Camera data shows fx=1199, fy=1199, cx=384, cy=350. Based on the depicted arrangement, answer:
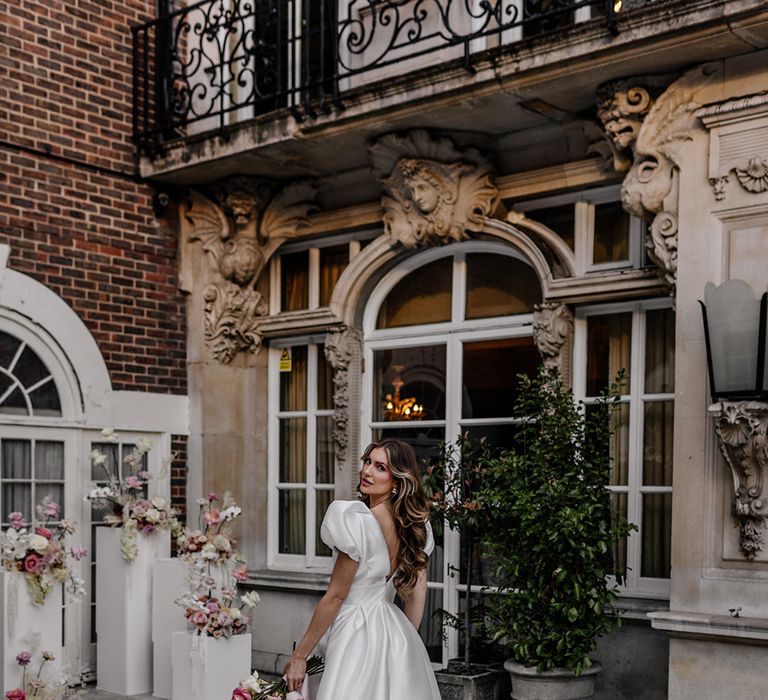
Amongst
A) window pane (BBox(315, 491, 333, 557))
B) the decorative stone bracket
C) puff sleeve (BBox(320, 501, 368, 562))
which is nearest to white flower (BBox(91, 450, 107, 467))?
window pane (BBox(315, 491, 333, 557))

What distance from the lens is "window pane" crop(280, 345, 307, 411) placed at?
892 centimetres

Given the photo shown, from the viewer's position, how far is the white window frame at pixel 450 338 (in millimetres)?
7734

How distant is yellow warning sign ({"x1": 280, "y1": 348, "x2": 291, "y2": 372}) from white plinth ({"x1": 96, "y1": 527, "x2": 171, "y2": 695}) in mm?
1777

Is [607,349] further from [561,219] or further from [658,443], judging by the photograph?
[561,219]

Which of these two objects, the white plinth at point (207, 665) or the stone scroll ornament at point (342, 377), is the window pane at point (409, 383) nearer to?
the stone scroll ornament at point (342, 377)

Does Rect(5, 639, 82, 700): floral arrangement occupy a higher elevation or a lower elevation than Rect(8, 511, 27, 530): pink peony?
lower

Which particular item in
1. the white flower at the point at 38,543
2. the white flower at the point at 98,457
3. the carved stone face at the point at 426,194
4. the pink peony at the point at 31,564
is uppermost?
the carved stone face at the point at 426,194

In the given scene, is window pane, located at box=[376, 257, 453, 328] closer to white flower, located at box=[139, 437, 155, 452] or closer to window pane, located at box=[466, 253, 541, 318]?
window pane, located at box=[466, 253, 541, 318]

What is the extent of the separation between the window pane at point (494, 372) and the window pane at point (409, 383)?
0.22 m

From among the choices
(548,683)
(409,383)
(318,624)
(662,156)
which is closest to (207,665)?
(548,683)

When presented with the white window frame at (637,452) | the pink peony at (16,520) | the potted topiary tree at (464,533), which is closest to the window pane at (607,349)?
the white window frame at (637,452)

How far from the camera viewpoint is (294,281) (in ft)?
29.6

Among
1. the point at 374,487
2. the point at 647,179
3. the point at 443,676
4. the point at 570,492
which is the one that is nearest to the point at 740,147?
the point at 647,179

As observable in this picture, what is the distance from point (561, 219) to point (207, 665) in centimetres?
342
